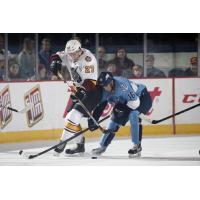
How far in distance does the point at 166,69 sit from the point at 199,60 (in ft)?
0.66

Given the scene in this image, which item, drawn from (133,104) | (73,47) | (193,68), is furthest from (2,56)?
(193,68)

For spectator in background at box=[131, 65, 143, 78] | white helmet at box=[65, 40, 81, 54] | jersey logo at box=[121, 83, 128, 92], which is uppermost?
white helmet at box=[65, 40, 81, 54]

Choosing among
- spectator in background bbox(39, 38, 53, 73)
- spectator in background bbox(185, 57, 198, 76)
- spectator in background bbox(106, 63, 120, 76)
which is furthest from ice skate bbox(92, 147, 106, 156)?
spectator in background bbox(185, 57, 198, 76)

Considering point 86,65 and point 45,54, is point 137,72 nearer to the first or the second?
point 86,65

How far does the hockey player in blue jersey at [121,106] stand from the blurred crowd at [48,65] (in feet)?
0.19

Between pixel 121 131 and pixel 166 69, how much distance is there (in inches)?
17.0

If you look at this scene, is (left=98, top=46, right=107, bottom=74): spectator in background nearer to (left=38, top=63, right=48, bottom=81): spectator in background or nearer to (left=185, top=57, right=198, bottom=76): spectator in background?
(left=38, top=63, right=48, bottom=81): spectator in background

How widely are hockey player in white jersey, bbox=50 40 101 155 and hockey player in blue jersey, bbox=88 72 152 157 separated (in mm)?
52

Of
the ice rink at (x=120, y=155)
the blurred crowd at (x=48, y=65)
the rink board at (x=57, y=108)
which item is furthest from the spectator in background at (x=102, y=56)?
the ice rink at (x=120, y=155)

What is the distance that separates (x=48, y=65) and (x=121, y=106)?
0.48 m

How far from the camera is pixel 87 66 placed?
33000 mm

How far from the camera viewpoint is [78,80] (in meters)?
33.0

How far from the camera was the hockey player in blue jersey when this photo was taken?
33.0 meters

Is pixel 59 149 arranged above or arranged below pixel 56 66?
below
